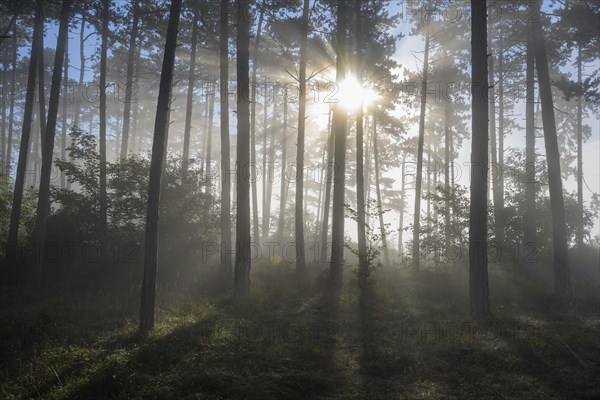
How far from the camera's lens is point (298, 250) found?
17328 millimetres

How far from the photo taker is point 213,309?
12031 millimetres

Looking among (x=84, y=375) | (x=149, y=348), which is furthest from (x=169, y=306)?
(x=84, y=375)

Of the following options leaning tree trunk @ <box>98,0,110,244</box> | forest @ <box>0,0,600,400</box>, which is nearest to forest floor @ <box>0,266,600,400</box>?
forest @ <box>0,0,600,400</box>

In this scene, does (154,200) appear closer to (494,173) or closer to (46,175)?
(46,175)

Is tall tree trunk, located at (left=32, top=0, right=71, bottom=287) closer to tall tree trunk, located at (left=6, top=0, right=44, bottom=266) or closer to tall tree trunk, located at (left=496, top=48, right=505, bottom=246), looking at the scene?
tall tree trunk, located at (left=6, top=0, right=44, bottom=266)

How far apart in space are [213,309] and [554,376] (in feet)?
28.0

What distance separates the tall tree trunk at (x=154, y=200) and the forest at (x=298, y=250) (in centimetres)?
4

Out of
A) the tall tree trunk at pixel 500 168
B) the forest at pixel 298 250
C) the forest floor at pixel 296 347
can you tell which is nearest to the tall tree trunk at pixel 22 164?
the forest at pixel 298 250

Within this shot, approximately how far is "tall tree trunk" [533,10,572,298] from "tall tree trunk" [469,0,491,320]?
525cm

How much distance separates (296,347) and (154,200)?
5.07m

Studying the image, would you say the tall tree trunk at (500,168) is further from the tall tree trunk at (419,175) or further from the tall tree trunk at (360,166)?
the tall tree trunk at (360,166)

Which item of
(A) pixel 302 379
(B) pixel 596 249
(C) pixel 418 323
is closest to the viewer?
(A) pixel 302 379

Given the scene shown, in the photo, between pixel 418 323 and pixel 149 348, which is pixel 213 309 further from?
pixel 418 323

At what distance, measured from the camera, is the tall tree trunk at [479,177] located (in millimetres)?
11430
